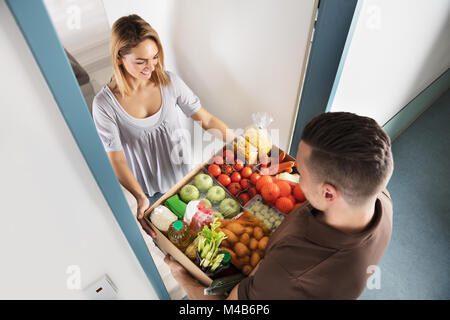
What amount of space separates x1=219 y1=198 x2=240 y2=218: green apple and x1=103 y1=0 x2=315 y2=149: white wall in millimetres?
727

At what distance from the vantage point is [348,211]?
3.72ft

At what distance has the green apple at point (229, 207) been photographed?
183 cm

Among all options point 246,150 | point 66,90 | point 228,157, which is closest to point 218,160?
point 228,157

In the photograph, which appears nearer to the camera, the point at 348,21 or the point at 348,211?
the point at 348,211

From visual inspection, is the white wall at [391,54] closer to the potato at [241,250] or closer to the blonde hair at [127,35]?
the potato at [241,250]

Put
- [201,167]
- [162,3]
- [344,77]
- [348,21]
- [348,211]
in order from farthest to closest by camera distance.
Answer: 1. [162,3]
2. [201,167]
3. [344,77]
4. [348,21]
5. [348,211]

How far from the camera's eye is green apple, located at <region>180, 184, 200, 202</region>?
1860 mm

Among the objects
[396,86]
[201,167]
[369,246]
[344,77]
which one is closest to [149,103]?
[201,167]

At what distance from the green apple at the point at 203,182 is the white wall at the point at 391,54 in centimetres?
88

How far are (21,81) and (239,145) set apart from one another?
1434 mm

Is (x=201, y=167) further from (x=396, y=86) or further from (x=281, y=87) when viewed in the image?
(x=396, y=86)

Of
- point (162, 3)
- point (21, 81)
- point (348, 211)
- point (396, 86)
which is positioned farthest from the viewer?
point (396, 86)

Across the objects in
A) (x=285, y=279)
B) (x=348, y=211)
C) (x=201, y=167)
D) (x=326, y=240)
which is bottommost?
(x=201, y=167)

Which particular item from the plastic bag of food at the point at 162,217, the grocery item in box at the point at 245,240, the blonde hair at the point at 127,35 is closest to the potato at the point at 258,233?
the grocery item in box at the point at 245,240
